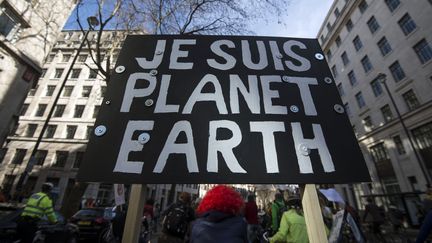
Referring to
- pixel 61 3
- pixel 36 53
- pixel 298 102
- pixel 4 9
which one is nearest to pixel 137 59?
pixel 298 102

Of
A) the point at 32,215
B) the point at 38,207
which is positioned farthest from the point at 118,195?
the point at 32,215

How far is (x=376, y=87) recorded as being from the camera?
24953 mm

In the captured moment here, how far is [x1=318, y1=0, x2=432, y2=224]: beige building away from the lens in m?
18.7

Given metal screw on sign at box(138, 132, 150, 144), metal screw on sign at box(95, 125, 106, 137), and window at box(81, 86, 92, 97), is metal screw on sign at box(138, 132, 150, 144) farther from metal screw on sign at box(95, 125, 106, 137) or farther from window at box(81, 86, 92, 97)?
window at box(81, 86, 92, 97)

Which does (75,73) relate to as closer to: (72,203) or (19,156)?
(19,156)

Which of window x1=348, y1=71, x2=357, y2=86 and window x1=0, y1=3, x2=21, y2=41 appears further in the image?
window x1=348, y1=71, x2=357, y2=86

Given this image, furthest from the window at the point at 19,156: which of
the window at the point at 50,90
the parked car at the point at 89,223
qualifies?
the parked car at the point at 89,223

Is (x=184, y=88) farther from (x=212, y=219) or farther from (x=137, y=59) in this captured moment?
(x=212, y=219)

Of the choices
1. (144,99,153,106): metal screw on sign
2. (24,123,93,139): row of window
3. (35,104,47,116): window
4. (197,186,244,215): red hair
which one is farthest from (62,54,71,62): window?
(197,186,244,215): red hair

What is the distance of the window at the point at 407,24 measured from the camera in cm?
2034

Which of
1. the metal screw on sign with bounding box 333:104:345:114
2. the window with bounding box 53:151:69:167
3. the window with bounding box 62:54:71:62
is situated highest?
the window with bounding box 62:54:71:62

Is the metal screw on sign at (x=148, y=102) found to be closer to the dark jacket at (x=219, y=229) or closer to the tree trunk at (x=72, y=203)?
the dark jacket at (x=219, y=229)

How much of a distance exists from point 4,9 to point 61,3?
383 centimetres

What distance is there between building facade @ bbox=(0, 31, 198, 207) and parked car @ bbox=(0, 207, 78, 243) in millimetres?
22533
